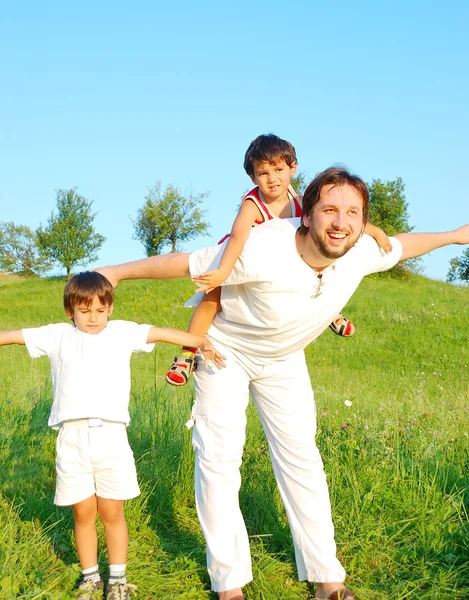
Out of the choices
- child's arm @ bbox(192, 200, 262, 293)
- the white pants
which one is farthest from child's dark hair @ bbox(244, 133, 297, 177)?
the white pants

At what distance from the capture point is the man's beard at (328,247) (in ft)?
10.6

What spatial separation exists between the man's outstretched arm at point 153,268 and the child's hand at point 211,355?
1.32ft

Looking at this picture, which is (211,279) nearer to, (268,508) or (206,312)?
(206,312)

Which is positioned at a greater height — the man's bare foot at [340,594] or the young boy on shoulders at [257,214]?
the young boy on shoulders at [257,214]

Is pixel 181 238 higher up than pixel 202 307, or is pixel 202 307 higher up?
pixel 181 238

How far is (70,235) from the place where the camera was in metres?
45.6

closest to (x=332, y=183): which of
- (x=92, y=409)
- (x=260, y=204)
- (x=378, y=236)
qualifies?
(x=378, y=236)

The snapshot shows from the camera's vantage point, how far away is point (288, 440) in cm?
362

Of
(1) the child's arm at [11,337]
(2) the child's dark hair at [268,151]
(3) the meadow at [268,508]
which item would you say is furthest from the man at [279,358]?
(2) the child's dark hair at [268,151]

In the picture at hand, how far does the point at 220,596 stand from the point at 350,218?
209 cm

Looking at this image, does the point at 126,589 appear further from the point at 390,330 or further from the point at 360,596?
the point at 390,330

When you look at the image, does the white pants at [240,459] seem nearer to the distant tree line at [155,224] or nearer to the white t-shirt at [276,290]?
the white t-shirt at [276,290]

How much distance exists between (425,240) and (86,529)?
100 inches

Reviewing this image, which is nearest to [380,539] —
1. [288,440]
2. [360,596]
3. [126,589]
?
[360,596]
